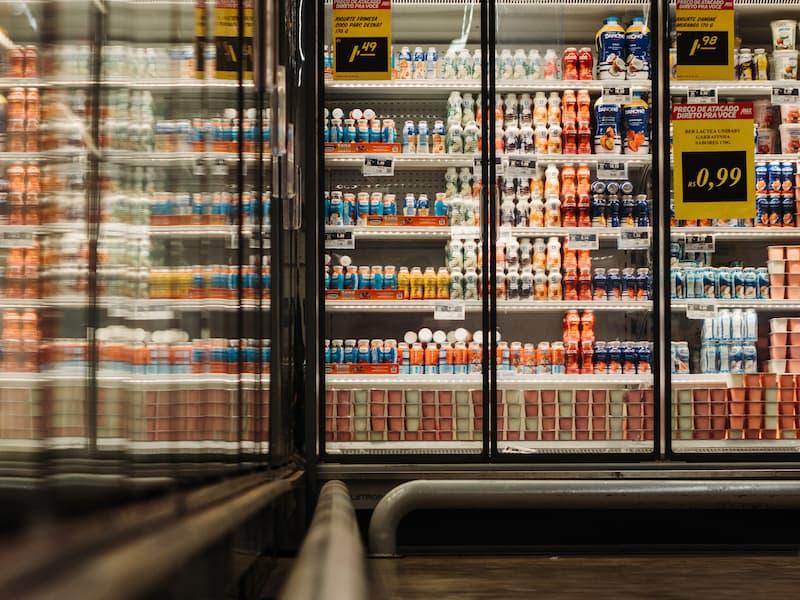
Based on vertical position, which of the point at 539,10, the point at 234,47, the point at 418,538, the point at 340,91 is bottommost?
the point at 418,538

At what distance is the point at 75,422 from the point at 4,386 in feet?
0.67

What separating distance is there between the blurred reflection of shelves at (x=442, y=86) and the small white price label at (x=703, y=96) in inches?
7.6

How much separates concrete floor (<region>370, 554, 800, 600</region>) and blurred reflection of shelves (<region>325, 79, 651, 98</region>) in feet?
6.74

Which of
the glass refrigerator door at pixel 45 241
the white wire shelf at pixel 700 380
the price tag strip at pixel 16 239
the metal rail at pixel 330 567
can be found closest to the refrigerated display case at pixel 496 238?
the white wire shelf at pixel 700 380

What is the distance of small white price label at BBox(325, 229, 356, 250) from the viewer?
4.67 m

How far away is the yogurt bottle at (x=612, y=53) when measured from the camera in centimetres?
482

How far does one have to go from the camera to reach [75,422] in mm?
842

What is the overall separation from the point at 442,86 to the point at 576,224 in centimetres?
85

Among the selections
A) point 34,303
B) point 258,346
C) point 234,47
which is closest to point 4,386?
point 34,303

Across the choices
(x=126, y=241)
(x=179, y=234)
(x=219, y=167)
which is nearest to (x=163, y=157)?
(x=179, y=234)

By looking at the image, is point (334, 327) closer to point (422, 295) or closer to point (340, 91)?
point (422, 295)

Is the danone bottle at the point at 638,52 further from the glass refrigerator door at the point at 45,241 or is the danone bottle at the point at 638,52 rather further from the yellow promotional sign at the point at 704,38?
the glass refrigerator door at the point at 45,241

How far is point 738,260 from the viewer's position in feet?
16.2

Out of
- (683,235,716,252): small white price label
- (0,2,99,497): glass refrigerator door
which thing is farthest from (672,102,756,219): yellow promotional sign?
(0,2,99,497): glass refrigerator door
